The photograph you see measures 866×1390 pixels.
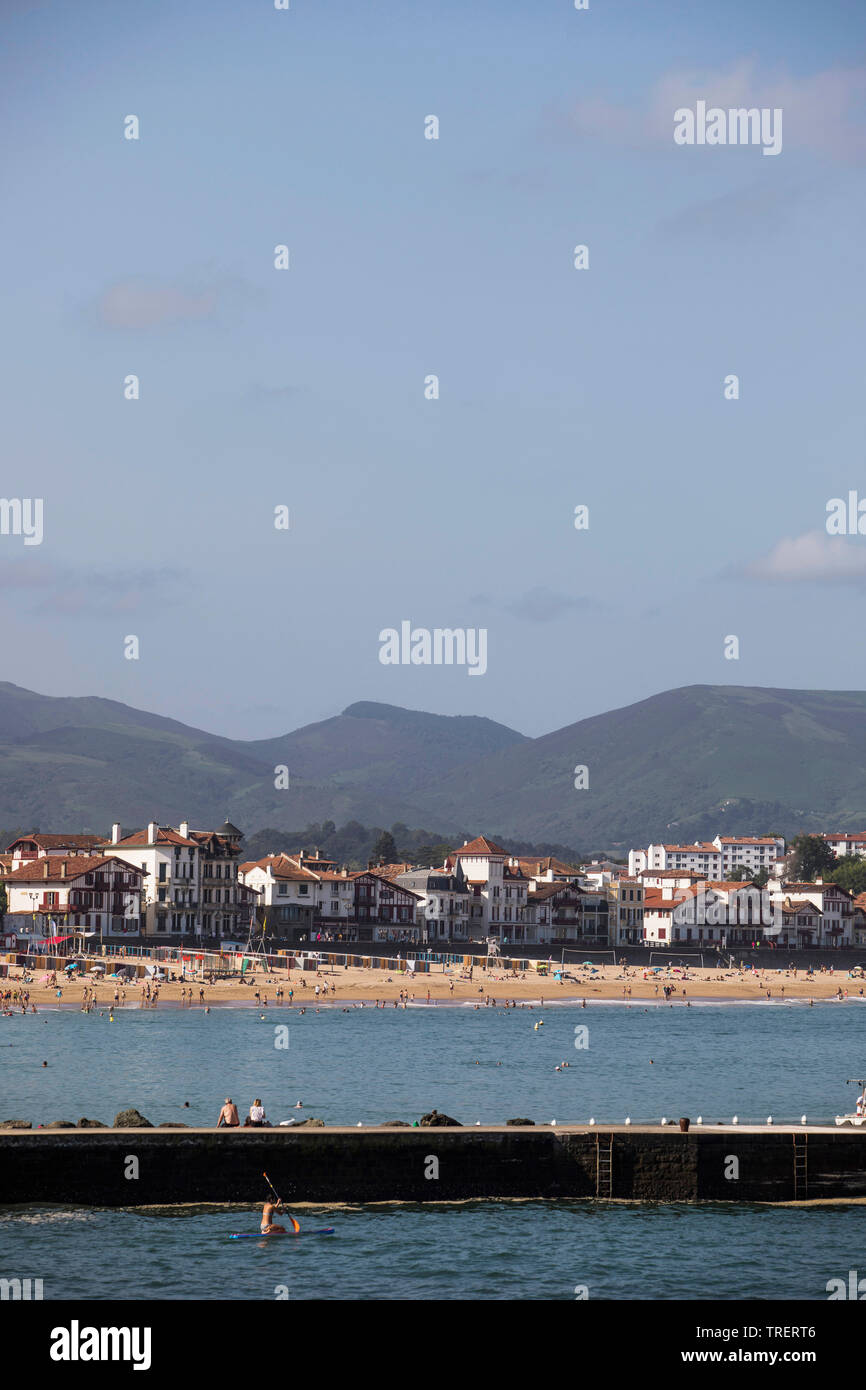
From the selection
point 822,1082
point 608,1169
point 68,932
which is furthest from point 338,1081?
point 68,932

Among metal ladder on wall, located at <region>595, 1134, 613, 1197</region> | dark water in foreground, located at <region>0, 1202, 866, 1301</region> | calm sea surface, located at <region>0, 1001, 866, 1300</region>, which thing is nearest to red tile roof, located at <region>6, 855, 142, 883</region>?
calm sea surface, located at <region>0, 1001, 866, 1300</region>

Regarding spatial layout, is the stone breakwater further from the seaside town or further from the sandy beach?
the seaside town

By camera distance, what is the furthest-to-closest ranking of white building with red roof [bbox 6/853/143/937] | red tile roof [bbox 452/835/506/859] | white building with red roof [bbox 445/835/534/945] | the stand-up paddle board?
red tile roof [bbox 452/835/506/859], white building with red roof [bbox 445/835/534/945], white building with red roof [bbox 6/853/143/937], the stand-up paddle board

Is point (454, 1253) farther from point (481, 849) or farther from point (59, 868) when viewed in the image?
point (481, 849)

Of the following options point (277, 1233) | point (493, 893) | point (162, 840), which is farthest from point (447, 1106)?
point (493, 893)

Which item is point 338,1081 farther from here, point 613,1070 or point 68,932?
point 68,932

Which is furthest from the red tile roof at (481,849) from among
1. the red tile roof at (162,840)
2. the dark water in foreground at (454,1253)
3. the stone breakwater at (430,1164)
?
the dark water in foreground at (454,1253)
